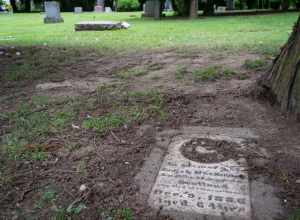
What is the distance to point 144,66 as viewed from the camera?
614 cm

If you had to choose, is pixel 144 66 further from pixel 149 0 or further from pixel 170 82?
pixel 149 0

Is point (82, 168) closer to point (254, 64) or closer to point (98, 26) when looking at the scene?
point (254, 64)

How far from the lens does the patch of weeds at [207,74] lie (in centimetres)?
518

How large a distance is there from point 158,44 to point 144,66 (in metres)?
2.44

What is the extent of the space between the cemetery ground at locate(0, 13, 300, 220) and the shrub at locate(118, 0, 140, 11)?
28571mm

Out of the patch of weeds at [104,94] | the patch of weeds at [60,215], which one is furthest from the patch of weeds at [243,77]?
the patch of weeds at [60,215]

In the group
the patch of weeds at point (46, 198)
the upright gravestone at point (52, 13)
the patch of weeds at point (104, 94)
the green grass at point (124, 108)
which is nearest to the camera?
the patch of weeds at point (46, 198)

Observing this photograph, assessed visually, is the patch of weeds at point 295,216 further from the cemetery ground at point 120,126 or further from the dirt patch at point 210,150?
the dirt patch at point 210,150

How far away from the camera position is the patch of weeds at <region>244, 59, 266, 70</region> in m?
5.56

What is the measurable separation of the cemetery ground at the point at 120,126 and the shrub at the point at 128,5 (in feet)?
93.7

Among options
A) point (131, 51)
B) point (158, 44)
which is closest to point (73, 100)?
point (131, 51)

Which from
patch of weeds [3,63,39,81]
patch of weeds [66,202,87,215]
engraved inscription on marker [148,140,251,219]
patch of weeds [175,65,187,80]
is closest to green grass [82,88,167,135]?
patch of weeds [175,65,187,80]

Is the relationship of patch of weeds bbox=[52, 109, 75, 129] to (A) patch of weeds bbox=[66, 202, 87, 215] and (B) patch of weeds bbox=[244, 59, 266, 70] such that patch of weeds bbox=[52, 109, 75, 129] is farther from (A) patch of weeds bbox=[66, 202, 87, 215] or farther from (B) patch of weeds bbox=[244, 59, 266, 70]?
(B) patch of weeds bbox=[244, 59, 266, 70]

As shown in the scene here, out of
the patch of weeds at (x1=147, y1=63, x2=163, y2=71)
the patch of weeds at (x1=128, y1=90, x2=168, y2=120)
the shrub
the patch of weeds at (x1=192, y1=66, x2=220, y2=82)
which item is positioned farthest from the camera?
the shrub
